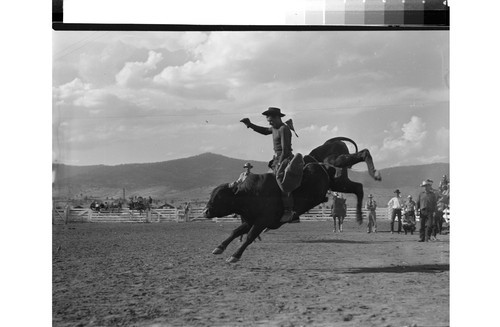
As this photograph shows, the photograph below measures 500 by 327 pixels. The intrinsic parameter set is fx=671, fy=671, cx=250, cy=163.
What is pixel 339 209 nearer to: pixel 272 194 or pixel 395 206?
pixel 395 206

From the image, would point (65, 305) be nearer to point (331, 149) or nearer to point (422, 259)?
point (331, 149)

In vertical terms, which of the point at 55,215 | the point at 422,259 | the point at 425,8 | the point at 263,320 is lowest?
the point at 263,320

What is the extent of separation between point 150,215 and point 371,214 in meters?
1.91

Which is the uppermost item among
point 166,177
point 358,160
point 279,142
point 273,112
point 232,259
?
point 273,112

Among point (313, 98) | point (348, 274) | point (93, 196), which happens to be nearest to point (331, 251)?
point (348, 274)

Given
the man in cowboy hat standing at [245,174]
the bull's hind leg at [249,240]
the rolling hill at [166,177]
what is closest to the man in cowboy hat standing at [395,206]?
the rolling hill at [166,177]

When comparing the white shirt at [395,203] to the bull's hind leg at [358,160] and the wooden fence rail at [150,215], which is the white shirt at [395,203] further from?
the bull's hind leg at [358,160]

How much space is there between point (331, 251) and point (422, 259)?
0.80 m

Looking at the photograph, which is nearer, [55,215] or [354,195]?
[55,215]

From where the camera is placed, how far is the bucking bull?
5793 millimetres

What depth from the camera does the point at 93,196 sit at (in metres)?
5.61

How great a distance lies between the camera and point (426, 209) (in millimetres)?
5840

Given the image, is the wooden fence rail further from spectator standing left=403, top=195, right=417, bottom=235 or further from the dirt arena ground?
spectator standing left=403, top=195, right=417, bottom=235

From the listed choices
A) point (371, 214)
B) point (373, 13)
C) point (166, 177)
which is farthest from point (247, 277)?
point (373, 13)
